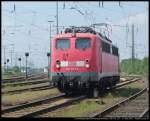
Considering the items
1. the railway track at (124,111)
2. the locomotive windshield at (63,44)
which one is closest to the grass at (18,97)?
the locomotive windshield at (63,44)

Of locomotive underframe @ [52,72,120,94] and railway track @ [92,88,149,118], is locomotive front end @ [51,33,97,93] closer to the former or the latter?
locomotive underframe @ [52,72,120,94]

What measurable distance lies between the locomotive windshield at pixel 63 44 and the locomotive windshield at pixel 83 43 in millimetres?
492

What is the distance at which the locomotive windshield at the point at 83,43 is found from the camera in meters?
25.2

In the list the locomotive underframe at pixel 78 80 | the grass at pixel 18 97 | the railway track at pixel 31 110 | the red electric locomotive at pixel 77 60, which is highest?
the red electric locomotive at pixel 77 60

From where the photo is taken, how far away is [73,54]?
2508cm

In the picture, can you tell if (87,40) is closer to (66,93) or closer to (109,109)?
(66,93)

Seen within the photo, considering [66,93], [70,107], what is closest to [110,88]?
[66,93]

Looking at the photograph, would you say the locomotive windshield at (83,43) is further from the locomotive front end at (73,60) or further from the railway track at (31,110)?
the railway track at (31,110)

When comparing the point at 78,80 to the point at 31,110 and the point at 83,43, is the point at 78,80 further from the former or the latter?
the point at 31,110

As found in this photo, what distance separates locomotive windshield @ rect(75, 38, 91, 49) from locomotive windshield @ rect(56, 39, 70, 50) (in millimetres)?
492

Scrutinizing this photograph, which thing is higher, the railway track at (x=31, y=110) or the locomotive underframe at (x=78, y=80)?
the locomotive underframe at (x=78, y=80)

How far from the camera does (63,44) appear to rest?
25.6m

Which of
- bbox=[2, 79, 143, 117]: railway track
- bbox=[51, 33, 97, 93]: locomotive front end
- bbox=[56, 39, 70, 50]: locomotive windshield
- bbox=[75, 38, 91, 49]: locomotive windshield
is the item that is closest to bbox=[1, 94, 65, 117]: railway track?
bbox=[2, 79, 143, 117]: railway track

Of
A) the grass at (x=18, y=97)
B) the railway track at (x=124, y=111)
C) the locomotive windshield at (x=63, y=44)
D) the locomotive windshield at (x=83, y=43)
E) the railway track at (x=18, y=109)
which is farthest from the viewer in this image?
the locomotive windshield at (x=63, y=44)
